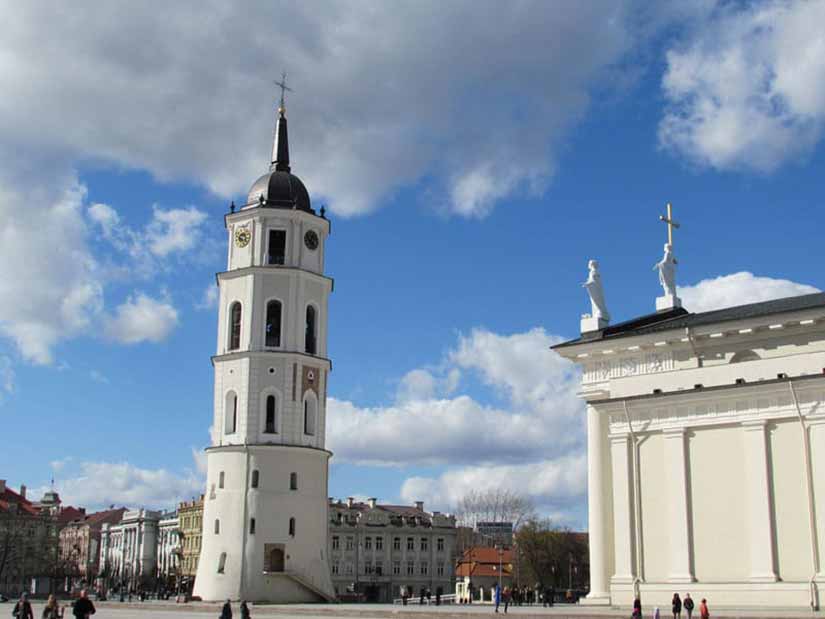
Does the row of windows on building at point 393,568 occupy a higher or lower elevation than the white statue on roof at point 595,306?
lower

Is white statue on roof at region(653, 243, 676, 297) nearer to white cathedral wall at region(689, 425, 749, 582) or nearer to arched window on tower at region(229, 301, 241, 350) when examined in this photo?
white cathedral wall at region(689, 425, 749, 582)

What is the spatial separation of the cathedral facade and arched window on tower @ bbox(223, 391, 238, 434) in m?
28.9

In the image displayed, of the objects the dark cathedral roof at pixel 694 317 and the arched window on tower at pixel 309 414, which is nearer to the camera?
the dark cathedral roof at pixel 694 317

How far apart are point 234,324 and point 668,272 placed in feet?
93.1

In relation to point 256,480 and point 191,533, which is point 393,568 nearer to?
point 191,533

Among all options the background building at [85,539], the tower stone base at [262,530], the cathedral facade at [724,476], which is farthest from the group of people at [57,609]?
the background building at [85,539]

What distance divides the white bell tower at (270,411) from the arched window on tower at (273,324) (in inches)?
2.4

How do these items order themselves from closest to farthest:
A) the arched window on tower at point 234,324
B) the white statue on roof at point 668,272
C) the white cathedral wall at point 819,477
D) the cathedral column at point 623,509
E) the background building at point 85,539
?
the white cathedral wall at point 819,477 → the cathedral column at point 623,509 → the white statue on roof at point 668,272 → the arched window on tower at point 234,324 → the background building at point 85,539

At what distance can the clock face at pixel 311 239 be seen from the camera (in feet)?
222

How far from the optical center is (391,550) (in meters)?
137

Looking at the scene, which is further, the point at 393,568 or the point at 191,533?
the point at 191,533

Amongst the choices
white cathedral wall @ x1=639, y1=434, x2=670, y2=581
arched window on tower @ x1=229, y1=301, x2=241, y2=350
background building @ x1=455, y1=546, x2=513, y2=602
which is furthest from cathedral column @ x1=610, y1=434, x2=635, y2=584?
background building @ x1=455, y1=546, x2=513, y2=602

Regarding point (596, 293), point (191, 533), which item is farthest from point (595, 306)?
point (191, 533)

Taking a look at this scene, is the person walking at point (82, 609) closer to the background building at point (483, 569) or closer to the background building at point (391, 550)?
the background building at point (483, 569)
